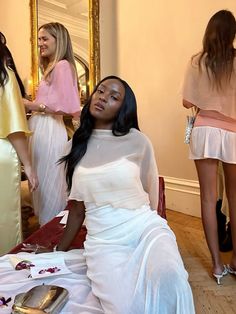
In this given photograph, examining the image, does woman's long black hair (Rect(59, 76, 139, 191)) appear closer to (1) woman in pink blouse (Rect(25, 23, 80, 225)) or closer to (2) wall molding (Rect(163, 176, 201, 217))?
(1) woman in pink blouse (Rect(25, 23, 80, 225))

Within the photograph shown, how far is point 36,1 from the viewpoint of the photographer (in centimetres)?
430

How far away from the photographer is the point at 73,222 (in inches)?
57.1

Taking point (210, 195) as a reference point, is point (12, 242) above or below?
below

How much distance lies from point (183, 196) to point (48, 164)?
163cm

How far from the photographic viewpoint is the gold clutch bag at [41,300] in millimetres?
1007

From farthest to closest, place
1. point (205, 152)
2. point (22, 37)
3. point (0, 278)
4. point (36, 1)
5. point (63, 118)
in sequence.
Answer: point (22, 37) < point (36, 1) < point (63, 118) < point (205, 152) < point (0, 278)

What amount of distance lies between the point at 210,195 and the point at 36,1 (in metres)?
3.34

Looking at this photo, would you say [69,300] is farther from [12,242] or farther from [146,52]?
[146,52]

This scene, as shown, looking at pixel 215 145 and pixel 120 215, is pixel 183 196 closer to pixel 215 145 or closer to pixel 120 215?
pixel 215 145

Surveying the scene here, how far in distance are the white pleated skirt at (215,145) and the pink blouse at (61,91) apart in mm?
768

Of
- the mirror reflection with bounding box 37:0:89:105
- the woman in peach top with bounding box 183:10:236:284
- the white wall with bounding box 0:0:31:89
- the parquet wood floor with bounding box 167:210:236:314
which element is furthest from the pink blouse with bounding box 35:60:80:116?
the white wall with bounding box 0:0:31:89

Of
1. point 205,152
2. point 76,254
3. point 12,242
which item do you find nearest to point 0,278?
point 76,254

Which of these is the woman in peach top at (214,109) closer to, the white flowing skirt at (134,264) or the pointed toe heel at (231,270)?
the pointed toe heel at (231,270)

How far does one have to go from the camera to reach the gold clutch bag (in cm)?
101
